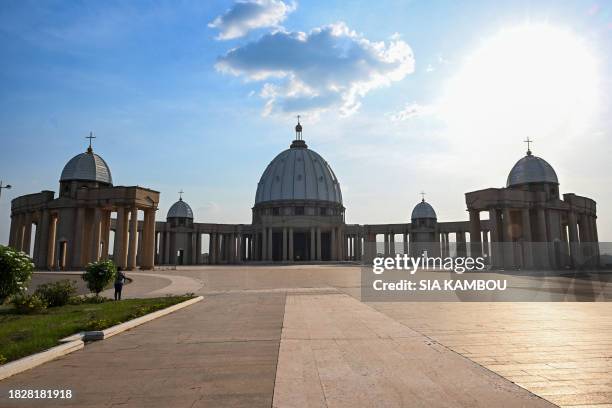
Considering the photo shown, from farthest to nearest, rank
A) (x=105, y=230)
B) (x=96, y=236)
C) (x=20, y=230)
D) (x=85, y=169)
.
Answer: (x=20, y=230)
(x=85, y=169)
(x=105, y=230)
(x=96, y=236)

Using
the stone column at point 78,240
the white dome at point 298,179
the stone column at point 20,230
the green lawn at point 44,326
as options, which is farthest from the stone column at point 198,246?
the green lawn at point 44,326

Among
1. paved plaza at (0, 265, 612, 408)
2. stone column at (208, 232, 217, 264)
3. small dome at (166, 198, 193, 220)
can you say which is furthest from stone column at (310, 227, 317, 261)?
paved plaza at (0, 265, 612, 408)

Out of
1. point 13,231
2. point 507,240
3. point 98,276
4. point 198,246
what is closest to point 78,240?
point 13,231

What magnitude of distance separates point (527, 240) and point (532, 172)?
13.2m

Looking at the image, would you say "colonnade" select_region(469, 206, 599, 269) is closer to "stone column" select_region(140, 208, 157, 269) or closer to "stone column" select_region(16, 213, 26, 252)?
"stone column" select_region(140, 208, 157, 269)

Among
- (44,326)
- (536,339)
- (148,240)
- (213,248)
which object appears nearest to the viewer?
(536,339)

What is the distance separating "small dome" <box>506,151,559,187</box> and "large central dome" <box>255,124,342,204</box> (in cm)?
4351

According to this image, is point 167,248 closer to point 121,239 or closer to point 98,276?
point 121,239

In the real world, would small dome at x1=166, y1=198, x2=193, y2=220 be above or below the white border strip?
above

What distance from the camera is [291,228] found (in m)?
86.6

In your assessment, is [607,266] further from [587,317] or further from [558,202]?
[587,317]

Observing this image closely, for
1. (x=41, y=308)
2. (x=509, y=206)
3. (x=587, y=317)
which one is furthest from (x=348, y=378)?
(x=509, y=206)

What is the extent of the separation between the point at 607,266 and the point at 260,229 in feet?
203

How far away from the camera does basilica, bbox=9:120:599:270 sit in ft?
183
